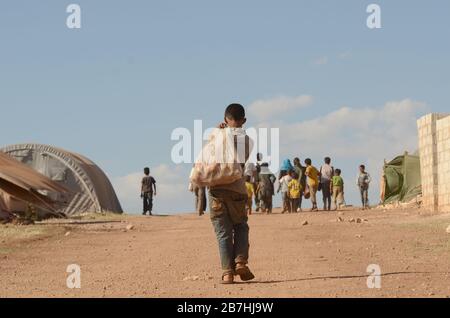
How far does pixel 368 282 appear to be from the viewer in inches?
374

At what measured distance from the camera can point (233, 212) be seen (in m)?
10.1

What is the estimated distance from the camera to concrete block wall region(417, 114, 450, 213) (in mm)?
22469

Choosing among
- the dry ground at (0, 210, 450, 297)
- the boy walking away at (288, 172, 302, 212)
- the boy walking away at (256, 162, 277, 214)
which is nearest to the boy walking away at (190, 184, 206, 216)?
the dry ground at (0, 210, 450, 297)

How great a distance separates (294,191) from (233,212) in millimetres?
18027

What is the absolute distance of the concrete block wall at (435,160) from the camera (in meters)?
22.5

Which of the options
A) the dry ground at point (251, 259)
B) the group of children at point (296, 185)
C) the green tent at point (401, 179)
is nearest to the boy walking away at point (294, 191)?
the group of children at point (296, 185)

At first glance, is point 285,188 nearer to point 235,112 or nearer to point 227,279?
point 235,112

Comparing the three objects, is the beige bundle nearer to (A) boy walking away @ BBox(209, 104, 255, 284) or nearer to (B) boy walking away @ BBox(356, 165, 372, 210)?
(A) boy walking away @ BBox(209, 104, 255, 284)

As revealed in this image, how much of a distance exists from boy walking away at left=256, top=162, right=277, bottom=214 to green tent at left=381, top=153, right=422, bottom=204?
414cm

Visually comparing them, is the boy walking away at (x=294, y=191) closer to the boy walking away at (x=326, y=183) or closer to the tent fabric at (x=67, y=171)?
the boy walking away at (x=326, y=183)

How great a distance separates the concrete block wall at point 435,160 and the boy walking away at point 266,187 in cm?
537

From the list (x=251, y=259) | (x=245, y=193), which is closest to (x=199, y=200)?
(x=251, y=259)
